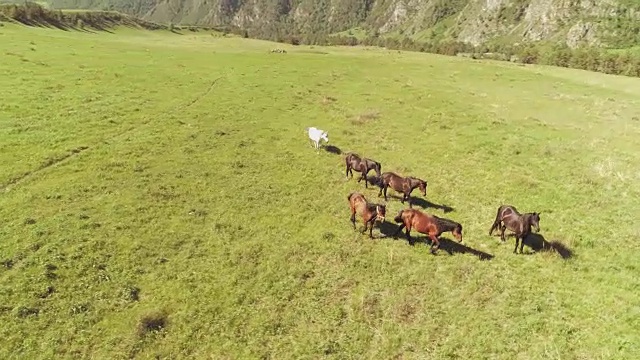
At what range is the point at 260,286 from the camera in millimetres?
16875

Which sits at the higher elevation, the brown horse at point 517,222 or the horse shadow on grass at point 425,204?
the brown horse at point 517,222

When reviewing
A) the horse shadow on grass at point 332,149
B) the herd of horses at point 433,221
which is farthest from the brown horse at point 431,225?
the horse shadow on grass at point 332,149

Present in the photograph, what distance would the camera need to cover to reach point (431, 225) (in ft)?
62.3

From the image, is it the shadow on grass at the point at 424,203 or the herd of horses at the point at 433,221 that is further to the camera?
the shadow on grass at the point at 424,203

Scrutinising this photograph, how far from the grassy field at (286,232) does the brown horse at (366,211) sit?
71cm

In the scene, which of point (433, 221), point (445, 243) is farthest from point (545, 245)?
point (433, 221)

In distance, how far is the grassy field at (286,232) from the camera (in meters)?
14.7

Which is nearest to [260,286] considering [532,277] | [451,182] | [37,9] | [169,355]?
[169,355]

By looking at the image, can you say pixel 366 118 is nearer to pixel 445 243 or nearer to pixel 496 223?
pixel 496 223

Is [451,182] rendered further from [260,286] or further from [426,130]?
[260,286]

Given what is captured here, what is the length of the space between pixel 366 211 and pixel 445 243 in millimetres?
3733

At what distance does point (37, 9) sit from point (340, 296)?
103 meters

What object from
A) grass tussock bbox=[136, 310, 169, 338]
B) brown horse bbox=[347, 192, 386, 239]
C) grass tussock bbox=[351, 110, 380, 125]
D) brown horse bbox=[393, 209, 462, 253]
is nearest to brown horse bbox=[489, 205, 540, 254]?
brown horse bbox=[393, 209, 462, 253]

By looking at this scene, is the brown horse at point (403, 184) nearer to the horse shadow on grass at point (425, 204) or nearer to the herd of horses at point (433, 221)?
the horse shadow on grass at point (425, 204)
